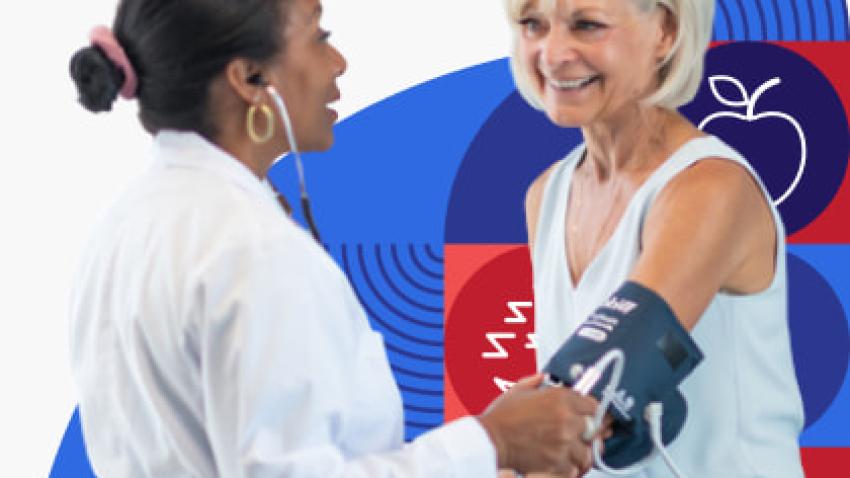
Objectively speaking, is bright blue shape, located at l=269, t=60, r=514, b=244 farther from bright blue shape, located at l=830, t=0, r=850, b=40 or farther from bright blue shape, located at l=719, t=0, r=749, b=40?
bright blue shape, located at l=830, t=0, r=850, b=40

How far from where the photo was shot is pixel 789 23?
347 cm

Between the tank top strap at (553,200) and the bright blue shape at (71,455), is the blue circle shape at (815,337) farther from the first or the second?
the bright blue shape at (71,455)

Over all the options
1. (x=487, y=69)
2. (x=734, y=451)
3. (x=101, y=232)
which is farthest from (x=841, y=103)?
(x=101, y=232)

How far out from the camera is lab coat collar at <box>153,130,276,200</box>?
5.46ft

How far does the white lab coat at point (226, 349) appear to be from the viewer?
5.02 feet

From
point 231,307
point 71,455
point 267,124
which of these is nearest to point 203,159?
point 267,124

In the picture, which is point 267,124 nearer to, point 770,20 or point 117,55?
point 117,55

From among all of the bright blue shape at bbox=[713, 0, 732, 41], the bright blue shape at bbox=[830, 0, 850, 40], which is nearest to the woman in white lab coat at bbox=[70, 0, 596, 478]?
the bright blue shape at bbox=[713, 0, 732, 41]

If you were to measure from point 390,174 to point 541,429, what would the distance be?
1.72m

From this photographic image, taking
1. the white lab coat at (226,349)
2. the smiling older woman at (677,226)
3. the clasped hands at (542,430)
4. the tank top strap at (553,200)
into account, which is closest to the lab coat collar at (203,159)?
the white lab coat at (226,349)

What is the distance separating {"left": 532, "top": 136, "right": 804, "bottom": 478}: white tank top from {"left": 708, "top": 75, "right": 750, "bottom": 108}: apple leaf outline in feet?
4.75

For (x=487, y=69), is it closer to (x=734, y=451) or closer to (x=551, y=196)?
(x=551, y=196)

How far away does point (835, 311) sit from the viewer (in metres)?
3.41

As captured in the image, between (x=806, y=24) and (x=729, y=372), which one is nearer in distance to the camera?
(x=729, y=372)
